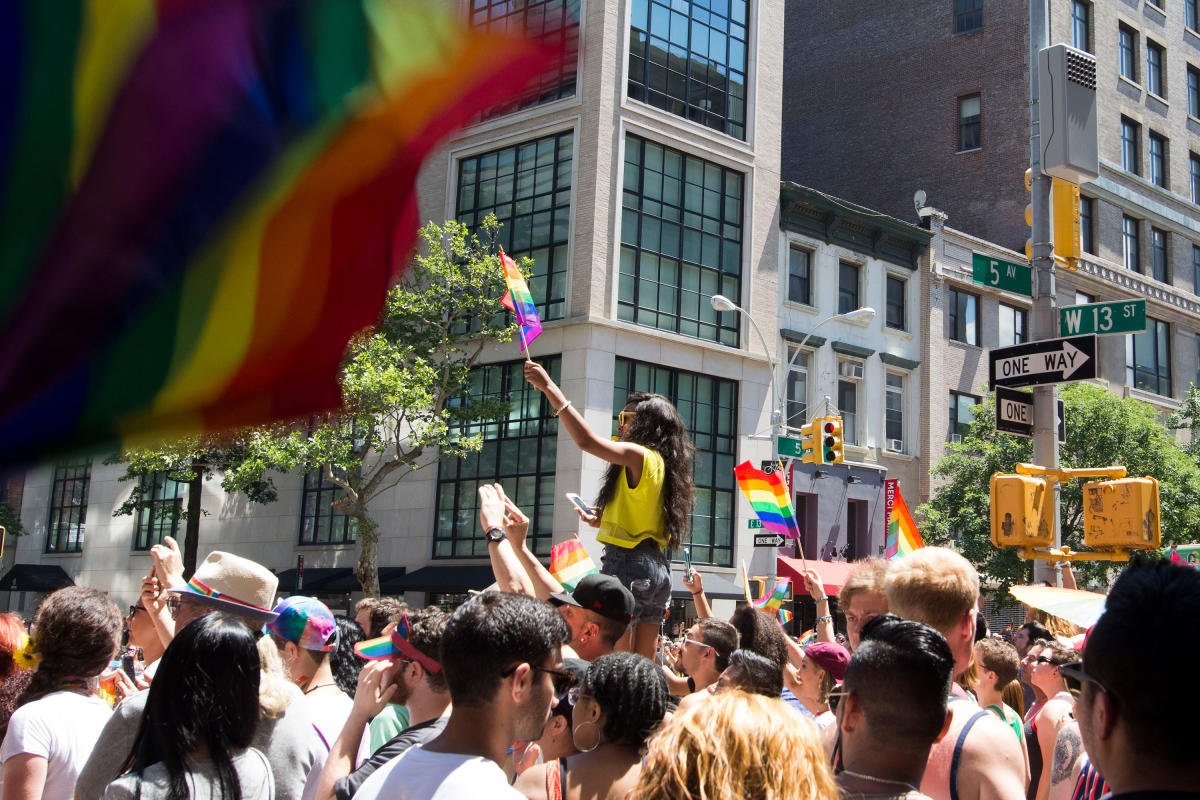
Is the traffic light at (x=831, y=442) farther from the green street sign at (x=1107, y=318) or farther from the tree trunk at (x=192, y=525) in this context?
the tree trunk at (x=192, y=525)

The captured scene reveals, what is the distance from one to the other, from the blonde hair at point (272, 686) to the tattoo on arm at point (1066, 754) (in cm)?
344

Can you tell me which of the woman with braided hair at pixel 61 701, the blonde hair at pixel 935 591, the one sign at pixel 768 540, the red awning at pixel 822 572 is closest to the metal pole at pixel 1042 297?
the blonde hair at pixel 935 591

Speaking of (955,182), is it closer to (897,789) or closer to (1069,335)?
(1069,335)

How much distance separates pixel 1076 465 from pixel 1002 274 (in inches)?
874

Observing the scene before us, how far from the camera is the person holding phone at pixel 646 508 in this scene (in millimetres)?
5402

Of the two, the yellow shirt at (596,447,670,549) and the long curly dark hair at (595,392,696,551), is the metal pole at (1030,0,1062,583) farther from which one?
the yellow shirt at (596,447,670,549)

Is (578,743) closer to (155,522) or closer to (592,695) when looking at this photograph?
(592,695)

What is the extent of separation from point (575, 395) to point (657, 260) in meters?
4.44

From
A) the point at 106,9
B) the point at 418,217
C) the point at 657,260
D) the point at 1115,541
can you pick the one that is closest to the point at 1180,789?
the point at 418,217

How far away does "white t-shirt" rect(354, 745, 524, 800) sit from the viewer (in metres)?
2.71

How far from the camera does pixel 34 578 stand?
39438 millimetres

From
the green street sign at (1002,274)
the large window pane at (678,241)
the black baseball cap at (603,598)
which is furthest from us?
the large window pane at (678,241)

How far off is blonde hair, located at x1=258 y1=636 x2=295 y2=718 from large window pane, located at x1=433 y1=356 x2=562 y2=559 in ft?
79.9

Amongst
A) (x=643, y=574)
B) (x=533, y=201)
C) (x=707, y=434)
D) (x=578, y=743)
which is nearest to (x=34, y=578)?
(x=533, y=201)
